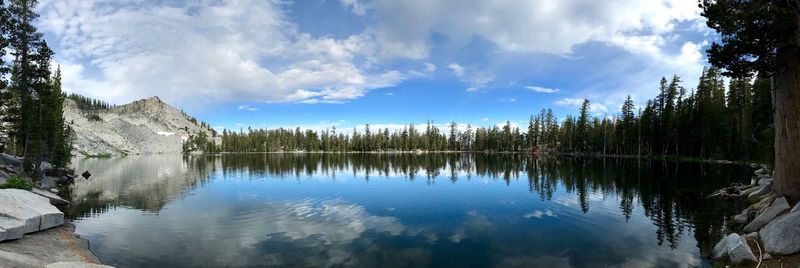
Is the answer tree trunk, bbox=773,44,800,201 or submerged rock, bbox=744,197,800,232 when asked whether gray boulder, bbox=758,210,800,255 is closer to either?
submerged rock, bbox=744,197,800,232

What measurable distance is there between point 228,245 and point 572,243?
17.4 m

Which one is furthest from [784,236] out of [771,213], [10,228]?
[10,228]

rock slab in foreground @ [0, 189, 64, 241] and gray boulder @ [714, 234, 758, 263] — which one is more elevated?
rock slab in foreground @ [0, 189, 64, 241]

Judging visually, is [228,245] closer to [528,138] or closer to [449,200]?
[449,200]

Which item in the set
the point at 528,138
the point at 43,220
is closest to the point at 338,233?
the point at 43,220

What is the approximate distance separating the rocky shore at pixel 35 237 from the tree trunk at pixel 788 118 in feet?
92.3

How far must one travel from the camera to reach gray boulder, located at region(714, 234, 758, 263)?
520 inches

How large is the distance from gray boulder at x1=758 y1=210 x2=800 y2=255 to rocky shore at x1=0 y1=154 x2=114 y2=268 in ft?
75.7

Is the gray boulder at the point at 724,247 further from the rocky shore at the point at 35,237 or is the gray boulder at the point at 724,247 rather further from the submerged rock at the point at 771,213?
the rocky shore at the point at 35,237

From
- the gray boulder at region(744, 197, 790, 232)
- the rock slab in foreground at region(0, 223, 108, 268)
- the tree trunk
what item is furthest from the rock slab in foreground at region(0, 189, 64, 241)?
the tree trunk

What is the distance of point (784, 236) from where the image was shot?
13102 millimetres

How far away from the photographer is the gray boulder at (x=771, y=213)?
53.4ft

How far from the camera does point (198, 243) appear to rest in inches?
759

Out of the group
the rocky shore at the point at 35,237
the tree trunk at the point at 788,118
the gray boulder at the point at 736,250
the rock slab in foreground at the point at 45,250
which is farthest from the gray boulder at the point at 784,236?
the rock slab in foreground at the point at 45,250
